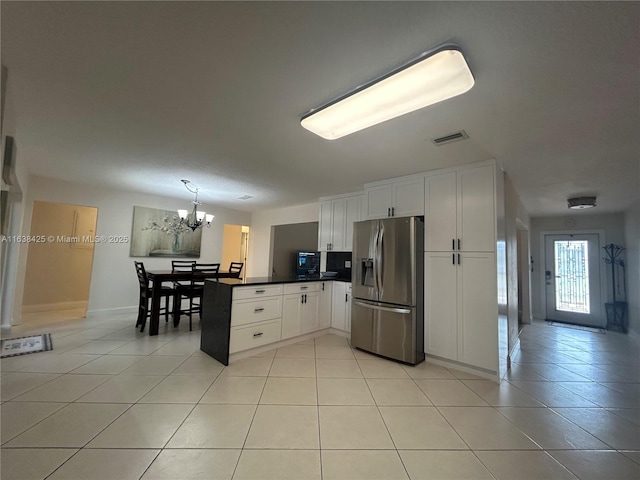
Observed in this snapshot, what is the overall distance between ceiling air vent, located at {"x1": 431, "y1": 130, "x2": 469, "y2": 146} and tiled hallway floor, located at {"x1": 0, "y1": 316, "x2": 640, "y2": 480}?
232 centimetres

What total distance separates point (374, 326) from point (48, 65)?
365 centimetres

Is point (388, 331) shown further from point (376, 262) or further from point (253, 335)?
point (253, 335)

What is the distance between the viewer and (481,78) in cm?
151

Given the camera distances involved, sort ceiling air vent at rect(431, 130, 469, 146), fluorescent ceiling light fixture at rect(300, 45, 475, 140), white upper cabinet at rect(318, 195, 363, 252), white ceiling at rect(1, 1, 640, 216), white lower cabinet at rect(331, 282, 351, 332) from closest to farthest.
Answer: white ceiling at rect(1, 1, 640, 216) < fluorescent ceiling light fixture at rect(300, 45, 475, 140) < ceiling air vent at rect(431, 130, 469, 146) < white lower cabinet at rect(331, 282, 351, 332) < white upper cabinet at rect(318, 195, 363, 252)

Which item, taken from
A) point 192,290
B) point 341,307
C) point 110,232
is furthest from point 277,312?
point 110,232

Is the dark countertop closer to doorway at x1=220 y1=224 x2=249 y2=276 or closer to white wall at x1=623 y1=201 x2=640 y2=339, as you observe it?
doorway at x1=220 y1=224 x2=249 y2=276

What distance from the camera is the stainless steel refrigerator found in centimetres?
303

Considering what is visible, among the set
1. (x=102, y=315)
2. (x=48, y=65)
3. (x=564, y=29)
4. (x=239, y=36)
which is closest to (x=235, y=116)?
(x=239, y=36)

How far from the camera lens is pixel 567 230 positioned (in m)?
5.53

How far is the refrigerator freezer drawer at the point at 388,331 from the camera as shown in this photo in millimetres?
2986

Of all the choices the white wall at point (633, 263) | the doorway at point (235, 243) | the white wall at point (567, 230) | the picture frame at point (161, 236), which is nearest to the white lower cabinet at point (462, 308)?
the white wall at point (633, 263)

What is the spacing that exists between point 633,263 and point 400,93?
5.93m

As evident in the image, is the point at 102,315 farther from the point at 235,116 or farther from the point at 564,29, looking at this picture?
the point at 564,29

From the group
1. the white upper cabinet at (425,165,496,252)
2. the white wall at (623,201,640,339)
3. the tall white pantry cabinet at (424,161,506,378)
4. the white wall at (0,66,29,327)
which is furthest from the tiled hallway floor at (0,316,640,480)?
the white wall at (623,201,640,339)
